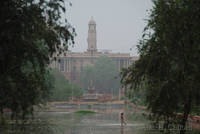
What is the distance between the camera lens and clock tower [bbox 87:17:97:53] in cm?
16138

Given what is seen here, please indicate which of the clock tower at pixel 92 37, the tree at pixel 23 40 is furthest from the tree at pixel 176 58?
the clock tower at pixel 92 37

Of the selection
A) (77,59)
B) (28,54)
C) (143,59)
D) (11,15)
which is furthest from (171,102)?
(77,59)

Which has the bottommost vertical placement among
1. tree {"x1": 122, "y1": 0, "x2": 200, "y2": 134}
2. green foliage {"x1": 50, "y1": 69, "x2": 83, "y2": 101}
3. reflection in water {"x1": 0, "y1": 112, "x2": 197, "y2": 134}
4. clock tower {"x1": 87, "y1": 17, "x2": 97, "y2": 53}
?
green foliage {"x1": 50, "y1": 69, "x2": 83, "y2": 101}

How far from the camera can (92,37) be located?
6353 inches

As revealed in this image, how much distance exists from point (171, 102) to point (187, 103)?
561mm

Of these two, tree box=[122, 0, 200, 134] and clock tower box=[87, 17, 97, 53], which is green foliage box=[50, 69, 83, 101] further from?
clock tower box=[87, 17, 97, 53]

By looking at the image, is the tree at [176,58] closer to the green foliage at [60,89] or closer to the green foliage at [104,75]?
the green foliage at [60,89]

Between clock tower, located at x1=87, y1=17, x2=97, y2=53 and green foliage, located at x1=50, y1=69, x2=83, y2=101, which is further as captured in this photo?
clock tower, located at x1=87, y1=17, x2=97, y2=53

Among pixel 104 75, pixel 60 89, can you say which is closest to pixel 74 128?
pixel 60 89

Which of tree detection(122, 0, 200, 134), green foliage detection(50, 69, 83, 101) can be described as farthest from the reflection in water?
green foliage detection(50, 69, 83, 101)

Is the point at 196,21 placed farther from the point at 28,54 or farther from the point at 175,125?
the point at 28,54

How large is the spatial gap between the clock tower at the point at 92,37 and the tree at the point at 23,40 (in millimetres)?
149002

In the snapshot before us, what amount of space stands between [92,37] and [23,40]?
151 meters

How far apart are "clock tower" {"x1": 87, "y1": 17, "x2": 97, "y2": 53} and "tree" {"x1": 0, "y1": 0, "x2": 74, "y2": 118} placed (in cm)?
14900
